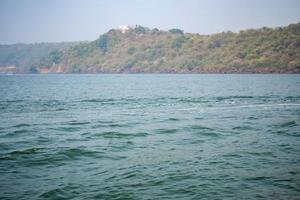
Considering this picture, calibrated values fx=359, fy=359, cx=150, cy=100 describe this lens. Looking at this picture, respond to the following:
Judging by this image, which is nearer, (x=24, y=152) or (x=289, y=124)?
(x=24, y=152)

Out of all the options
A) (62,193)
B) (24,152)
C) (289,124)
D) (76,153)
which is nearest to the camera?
Answer: (62,193)

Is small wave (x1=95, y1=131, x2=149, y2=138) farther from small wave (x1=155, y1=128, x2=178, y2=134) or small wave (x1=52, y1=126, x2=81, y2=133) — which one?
small wave (x1=52, y1=126, x2=81, y2=133)

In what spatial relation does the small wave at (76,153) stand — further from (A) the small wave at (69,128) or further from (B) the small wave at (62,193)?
(A) the small wave at (69,128)

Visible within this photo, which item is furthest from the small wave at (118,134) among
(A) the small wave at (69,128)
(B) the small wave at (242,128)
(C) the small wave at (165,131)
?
(B) the small wave at (242,128)

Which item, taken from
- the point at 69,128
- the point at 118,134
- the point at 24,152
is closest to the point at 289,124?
the point at 118,134

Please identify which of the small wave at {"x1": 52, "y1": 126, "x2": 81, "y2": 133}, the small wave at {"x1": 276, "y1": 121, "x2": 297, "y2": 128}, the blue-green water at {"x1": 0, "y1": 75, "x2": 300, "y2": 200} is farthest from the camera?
the small wave at {"x1": 276, "y1": 121, "x2": 297, "y2": 128}

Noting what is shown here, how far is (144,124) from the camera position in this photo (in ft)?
94.7

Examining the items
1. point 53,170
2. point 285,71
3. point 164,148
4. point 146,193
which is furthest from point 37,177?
point 285,71

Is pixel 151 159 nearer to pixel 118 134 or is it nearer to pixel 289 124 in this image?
pixel 118 134

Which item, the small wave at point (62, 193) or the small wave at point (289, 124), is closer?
the small wave at point (62, 193)

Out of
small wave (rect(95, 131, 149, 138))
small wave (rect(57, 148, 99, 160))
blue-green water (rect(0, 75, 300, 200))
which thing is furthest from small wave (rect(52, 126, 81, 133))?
small wave (rect(57, 148, 99, 160))

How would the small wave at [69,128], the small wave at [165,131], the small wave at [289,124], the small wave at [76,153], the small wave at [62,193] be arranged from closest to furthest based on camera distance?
the small wave at [62,193] → the small wave at [76,153] → the small wave at [165,131] → the small wave at [69,128] → the small wave at [289,124]

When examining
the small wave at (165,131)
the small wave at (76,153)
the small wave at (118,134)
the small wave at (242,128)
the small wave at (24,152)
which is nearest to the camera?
the small wave at (76,153)

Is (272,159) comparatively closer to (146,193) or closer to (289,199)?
(289,199)
